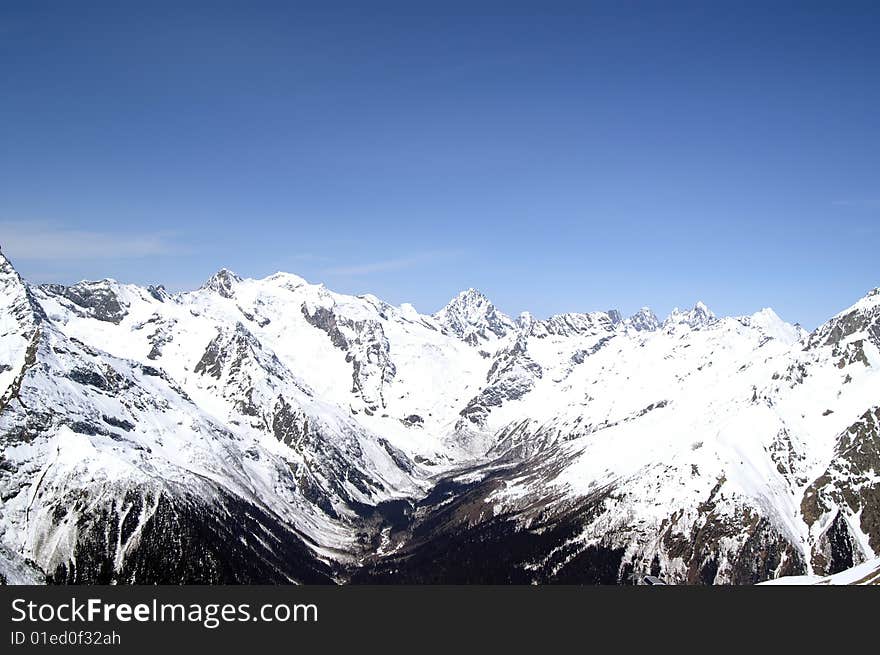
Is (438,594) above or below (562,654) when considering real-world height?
above

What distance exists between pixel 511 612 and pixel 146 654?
40748mm

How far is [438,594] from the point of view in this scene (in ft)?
277

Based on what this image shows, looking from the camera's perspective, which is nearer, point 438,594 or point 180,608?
point 180,608

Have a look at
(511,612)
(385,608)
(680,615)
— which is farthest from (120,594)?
(680,615)

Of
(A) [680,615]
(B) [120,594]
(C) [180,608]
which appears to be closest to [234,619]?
(C) [180,608]

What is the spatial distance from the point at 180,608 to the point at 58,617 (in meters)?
14.5

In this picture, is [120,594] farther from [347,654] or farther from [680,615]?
[680,615]

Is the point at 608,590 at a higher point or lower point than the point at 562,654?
higher

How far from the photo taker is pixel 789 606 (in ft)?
280

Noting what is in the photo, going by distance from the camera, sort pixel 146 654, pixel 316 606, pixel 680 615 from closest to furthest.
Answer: pixel 146 654
pixel 316 606
pixel 680 615

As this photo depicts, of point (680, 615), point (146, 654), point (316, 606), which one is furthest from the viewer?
point (680, 615)

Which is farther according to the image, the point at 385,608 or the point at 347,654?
the point at 385,608

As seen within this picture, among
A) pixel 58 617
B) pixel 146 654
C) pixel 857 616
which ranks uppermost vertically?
pixel 58 617

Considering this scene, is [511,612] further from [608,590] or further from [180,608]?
[180,608]
